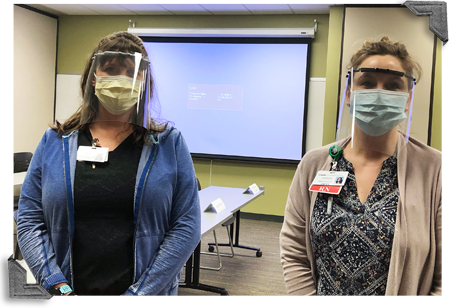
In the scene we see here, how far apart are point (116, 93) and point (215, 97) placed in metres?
3.57

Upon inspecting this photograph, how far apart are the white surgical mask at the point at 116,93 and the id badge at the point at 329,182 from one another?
0.74 meters

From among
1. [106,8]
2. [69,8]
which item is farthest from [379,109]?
[69,8]

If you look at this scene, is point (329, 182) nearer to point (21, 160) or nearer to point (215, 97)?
point (21, 160)

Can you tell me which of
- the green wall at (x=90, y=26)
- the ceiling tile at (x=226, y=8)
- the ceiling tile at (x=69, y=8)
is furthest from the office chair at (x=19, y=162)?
the ceiling tile at (x=226, y=8)

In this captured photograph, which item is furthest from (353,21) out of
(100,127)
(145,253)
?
(145,253)

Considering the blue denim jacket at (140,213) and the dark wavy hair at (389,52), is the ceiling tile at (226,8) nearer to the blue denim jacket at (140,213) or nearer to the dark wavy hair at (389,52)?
the dark wavy hair at (389,52)

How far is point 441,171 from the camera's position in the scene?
1430 millimetres

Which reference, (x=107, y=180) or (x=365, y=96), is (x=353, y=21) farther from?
(x=107, y=180)

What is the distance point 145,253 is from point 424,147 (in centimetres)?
107

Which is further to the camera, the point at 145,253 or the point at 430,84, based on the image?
the point at 430,84

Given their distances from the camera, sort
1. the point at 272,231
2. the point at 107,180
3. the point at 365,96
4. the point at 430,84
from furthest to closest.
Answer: the point at 272,231 → the point at 430,84 → the point at 365,96 → the point at 107,180

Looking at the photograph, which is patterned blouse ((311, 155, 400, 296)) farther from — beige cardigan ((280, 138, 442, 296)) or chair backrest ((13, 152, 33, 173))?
chair backrest ((13, 152, 33, 173))

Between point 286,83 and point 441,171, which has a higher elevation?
point 286,83

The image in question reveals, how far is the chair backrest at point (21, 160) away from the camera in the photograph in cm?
317
